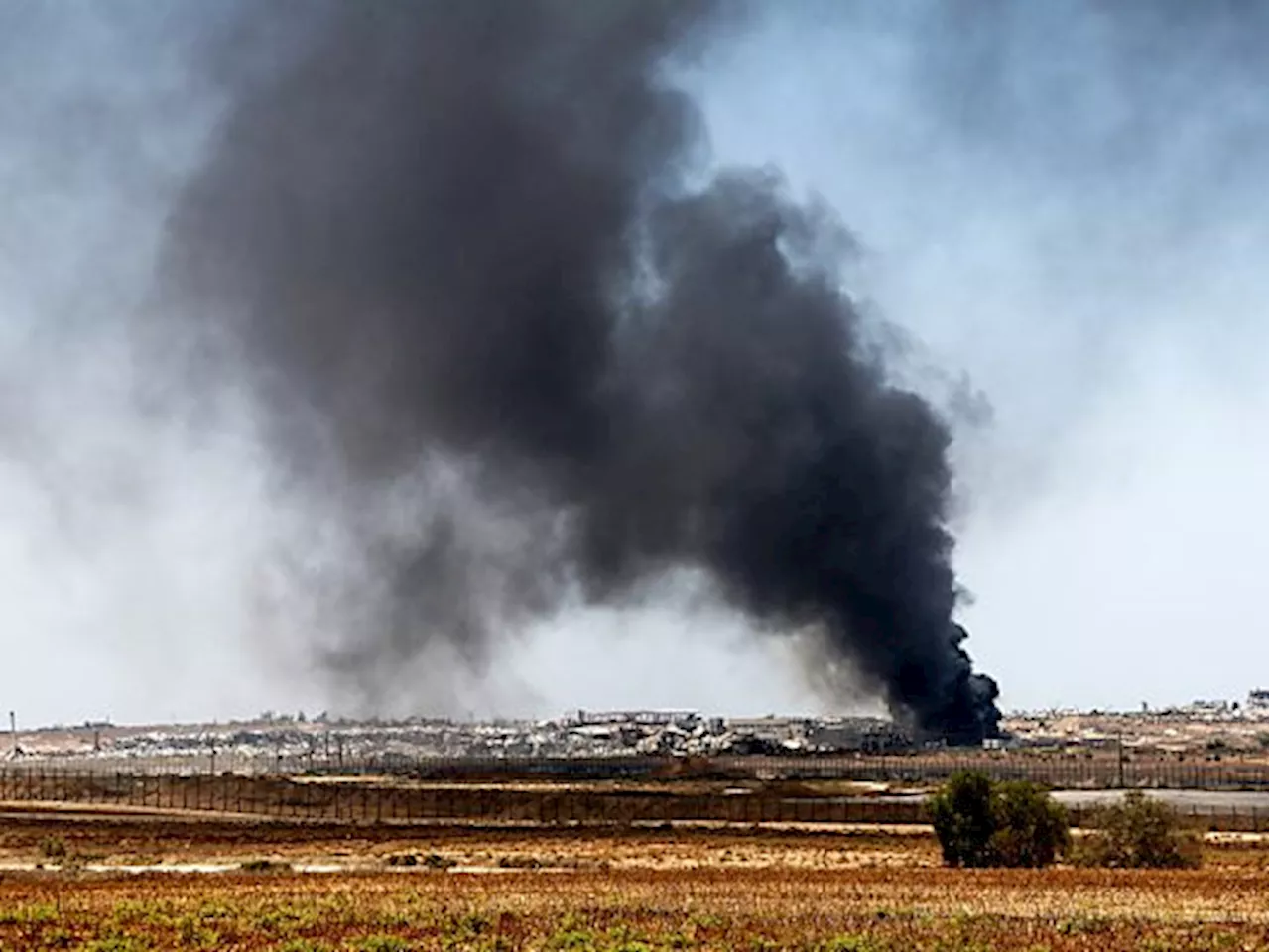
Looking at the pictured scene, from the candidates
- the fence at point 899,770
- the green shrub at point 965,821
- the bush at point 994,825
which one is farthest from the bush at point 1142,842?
the fence at point 899,770

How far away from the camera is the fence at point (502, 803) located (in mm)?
94875

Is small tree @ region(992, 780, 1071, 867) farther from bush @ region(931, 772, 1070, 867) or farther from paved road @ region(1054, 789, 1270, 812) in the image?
paved road @ region(1054, 789, 1270, 812)

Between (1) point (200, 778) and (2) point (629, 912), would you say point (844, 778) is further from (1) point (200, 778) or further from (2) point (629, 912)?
(2) point (629, 912)

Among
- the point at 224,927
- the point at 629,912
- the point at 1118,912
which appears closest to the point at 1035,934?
the point at 1118,912

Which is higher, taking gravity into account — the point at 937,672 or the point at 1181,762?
the point at 937,672

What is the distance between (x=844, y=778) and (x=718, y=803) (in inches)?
1599

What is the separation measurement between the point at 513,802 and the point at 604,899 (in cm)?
6769

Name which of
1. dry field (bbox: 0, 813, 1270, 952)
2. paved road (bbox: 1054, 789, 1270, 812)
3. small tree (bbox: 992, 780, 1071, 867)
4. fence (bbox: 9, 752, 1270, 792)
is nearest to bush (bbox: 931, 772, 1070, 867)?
small tree (bbox: 992, 780, 1071, 867)

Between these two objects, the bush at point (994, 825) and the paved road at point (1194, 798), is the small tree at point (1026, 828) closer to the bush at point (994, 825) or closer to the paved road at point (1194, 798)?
the bush at point (994, 825)

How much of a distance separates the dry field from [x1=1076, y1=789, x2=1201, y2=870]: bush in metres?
1.88

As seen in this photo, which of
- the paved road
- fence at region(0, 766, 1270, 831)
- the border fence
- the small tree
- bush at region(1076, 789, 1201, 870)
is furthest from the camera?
the paved road

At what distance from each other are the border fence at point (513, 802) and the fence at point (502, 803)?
9 cm

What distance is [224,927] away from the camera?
36594mm

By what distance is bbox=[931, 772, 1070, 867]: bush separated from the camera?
6144cm
